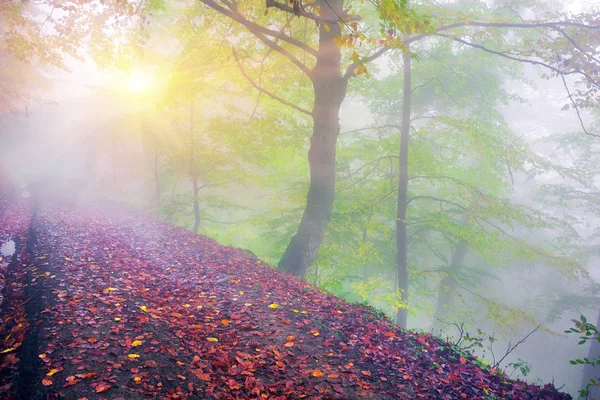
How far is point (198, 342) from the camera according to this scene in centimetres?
380

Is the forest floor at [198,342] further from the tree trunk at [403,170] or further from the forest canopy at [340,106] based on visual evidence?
the tree trunk at [403,170]

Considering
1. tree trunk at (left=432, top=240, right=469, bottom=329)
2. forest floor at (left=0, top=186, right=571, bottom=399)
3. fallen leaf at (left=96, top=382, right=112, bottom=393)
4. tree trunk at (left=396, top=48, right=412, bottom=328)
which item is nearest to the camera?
fallen leaf at (left=96, top=382, right=112, bottom=393)

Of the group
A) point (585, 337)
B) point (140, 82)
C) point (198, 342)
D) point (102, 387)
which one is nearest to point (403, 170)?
point (585, 337)

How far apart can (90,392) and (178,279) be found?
319 centimetres

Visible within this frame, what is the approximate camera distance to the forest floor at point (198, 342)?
3029 millimetres

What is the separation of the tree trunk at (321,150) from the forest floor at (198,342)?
1818 millimetres

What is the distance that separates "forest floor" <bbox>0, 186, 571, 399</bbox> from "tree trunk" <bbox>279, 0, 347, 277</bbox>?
182 cm

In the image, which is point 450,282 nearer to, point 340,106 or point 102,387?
point 340,106

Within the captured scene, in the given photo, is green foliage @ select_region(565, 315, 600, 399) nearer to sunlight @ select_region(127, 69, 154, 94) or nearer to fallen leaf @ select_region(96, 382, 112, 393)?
fallen leaf @ select_region(96, 382, 112, 393)

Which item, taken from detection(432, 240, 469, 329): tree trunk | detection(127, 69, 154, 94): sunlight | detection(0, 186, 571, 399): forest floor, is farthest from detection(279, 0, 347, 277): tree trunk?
detection(127, 69, 154, 94): sunlight

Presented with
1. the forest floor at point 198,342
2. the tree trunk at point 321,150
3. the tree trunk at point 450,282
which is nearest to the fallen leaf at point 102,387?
the forest floor at point 198,342

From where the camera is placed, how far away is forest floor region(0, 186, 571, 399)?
9.94 feet

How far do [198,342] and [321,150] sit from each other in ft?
17.6

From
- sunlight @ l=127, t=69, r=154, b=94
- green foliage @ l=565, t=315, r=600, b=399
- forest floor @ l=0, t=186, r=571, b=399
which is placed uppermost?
sunlight @ l=127, t=69, r=154, b=94
